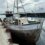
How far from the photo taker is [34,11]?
2.06m

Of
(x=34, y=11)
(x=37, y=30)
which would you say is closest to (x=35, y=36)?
(x=37, y=30)

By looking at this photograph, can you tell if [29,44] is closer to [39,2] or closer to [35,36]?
[35,36]

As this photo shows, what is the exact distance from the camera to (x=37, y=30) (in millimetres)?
1464

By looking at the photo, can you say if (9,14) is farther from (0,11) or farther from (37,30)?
(37,30)

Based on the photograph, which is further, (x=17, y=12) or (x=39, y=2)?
(x=39, y=2)

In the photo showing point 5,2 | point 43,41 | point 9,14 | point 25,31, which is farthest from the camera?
point 5,2

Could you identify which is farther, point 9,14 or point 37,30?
point 9,14

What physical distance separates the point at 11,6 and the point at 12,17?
10.7 inches

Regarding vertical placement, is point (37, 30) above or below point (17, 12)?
below

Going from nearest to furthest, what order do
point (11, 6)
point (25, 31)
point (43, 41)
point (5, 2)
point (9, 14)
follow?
point (25, 31)
point (43, 41)
point (9, 14)
point (11, 6)
point (5, 2)

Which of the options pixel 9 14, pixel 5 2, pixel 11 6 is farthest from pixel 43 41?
pixel 5 2

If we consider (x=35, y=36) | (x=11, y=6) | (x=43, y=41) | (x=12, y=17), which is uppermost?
(x=11, y=6)

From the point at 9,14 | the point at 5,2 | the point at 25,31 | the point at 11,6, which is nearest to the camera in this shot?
the point at 25,31

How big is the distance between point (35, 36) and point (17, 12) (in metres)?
0.55
